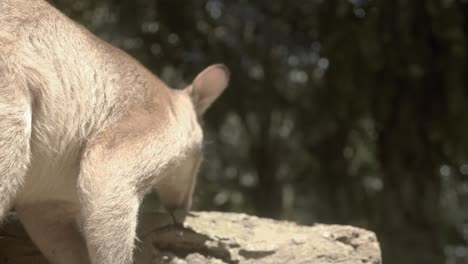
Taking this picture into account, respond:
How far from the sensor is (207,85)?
20.1 ft

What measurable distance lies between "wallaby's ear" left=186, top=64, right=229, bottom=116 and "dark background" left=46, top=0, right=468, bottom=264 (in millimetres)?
2532

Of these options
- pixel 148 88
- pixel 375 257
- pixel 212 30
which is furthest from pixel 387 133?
pixel 148 88

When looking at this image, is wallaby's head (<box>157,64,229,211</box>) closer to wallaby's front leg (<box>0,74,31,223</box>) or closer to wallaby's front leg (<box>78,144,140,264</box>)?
wallaby's front leg (<box>78,144,140,264</box>)

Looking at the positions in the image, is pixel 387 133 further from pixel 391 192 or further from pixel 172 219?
pixel 172 219

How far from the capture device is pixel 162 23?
9273mm

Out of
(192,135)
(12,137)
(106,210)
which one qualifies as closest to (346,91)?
(192,135)

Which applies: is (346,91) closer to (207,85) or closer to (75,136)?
(207,85)

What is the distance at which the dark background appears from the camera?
8.84m

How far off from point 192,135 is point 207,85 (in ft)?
2.42

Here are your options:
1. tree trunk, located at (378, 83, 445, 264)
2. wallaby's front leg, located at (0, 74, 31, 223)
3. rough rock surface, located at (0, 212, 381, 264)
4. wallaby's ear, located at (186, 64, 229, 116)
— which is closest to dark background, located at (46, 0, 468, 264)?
tree trunk, located at (378, 83, 445, 264)

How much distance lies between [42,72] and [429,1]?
608 cm

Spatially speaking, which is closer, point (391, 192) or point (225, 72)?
point (225, 72)

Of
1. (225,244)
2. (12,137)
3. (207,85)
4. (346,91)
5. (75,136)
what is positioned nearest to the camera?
(12,137)

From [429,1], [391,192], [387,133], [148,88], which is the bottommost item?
[391,192]
